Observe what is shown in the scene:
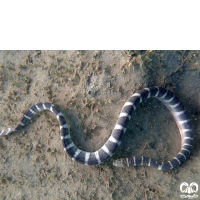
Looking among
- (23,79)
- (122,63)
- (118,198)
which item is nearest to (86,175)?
(118,198)

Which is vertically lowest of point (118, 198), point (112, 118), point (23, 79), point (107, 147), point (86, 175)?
point (118, 198)

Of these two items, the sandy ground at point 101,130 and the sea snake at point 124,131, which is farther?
the sandy ground at point 101,130

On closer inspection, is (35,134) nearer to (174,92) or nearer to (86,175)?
(86,175)

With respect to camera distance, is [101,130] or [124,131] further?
[101,130]

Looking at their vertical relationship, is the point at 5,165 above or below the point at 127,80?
below
